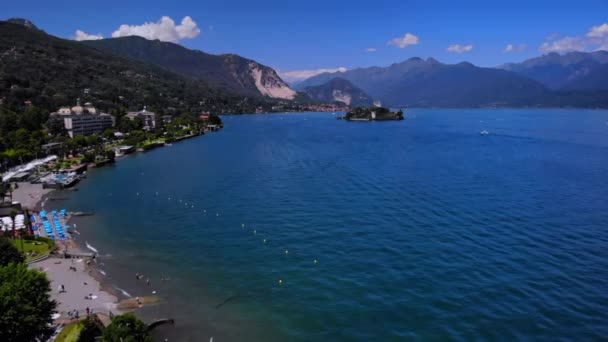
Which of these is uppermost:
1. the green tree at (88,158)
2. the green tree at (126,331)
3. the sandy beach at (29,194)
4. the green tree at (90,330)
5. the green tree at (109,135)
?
the green tree at (109,135)

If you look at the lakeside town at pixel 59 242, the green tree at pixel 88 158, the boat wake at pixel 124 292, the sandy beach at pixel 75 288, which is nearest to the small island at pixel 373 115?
the lakeside town at pixel 59 242

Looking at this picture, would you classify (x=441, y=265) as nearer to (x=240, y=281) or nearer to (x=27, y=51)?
(x=240, y=281)

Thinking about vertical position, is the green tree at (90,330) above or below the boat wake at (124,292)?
above

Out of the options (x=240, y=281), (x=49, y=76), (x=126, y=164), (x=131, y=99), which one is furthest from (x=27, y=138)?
(x=131, y=99)

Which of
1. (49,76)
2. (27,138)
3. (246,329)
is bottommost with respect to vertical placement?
(246,329)

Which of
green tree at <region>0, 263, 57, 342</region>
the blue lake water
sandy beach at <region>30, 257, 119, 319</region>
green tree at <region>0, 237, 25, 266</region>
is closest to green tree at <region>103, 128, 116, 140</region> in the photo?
the blue lake water

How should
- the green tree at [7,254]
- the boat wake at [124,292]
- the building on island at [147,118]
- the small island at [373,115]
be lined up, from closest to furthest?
the green tree at [7,254]
the boat wake at [124,292]
the building on island at [147,118]
the small island at [373,115]

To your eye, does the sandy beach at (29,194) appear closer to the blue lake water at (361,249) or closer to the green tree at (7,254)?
the blue lake water at (361,249)
